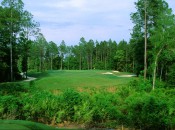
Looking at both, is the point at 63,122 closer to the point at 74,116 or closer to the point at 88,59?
the point at 74,116

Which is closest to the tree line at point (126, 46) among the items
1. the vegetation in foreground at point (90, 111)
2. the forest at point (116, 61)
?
the forest at point (116, 61)

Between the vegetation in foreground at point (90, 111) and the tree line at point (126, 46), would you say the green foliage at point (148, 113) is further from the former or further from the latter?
the tree line at point (126, 46)

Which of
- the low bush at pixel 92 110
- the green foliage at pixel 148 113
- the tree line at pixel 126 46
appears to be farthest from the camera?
the tree line at pixel 126 46

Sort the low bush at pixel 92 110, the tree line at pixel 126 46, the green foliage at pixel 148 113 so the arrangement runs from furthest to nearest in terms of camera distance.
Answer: the tree line at pixel 126 46 → the low bush at pixel 92 110 → the green foliage at pixel 148 113

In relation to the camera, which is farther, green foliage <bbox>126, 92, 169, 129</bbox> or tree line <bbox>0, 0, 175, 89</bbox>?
tree line <bbox>0, 0, 175, 89</bbox>

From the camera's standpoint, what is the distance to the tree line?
38.7m

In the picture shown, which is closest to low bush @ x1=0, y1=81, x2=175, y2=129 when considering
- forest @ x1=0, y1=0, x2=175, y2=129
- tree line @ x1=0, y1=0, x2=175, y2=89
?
forest @ x1=0, y1=0, x2=175, y2=129

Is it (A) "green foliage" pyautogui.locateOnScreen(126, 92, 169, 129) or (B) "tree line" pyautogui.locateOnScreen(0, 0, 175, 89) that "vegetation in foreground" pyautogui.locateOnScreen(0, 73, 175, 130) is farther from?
(B) "tree line" pyautogui.locateOnScreen(0, 0, 175, 89)

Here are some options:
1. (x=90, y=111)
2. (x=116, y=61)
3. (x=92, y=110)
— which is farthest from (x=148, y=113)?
(x=116, y=61)

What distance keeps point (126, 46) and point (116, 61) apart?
19.0ft

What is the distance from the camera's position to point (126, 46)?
376ft

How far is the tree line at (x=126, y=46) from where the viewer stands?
38656 mm

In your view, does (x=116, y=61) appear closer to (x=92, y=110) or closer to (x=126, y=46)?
(x=126, y=46)

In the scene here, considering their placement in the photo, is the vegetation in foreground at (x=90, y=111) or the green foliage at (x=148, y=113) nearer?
the green foliage at (x=148, y=113)
